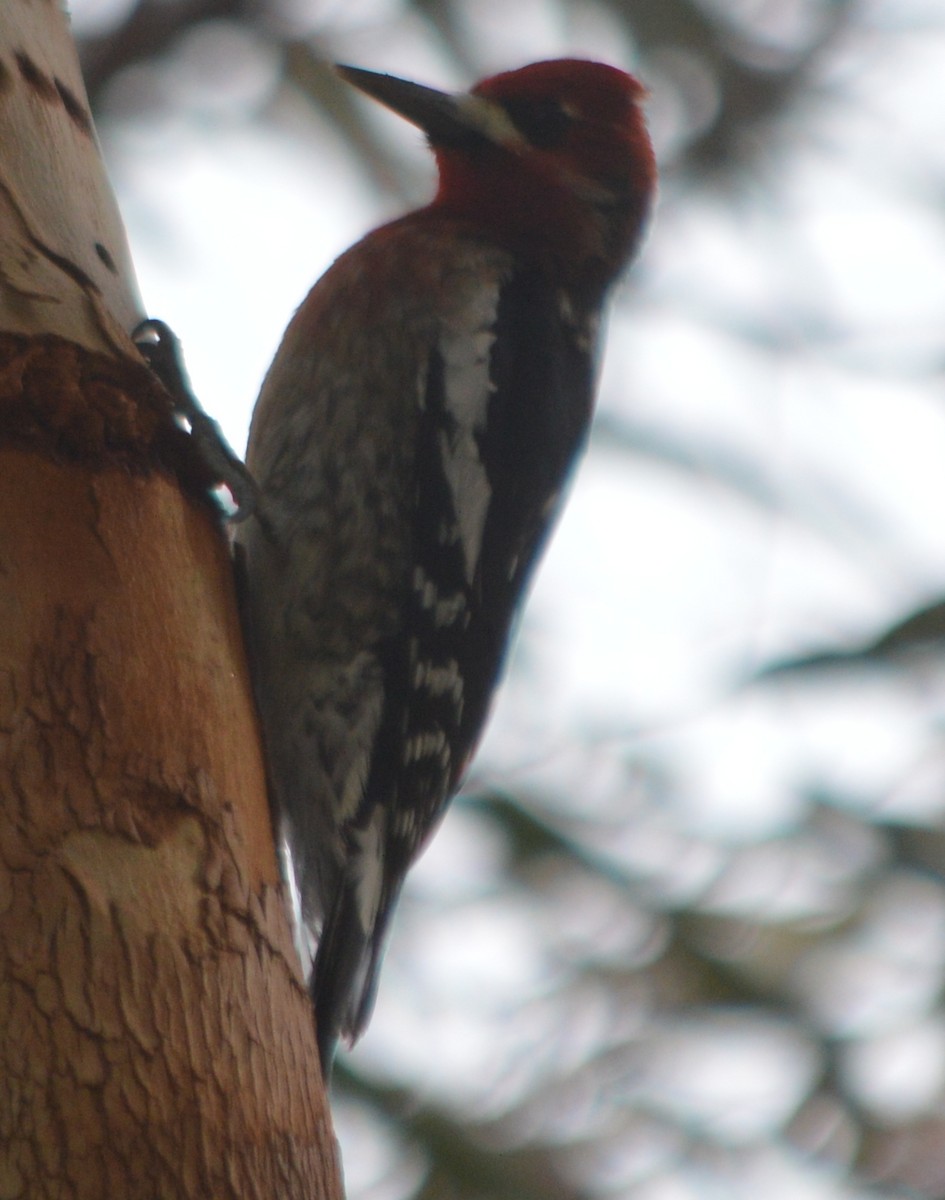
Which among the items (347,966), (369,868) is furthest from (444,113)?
(347,966)

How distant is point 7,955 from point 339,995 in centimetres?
116

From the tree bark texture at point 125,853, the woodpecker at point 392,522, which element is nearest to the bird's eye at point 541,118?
the woodpecker at point 392,522

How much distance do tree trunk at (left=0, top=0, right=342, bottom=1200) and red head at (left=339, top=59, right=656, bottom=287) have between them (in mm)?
1428

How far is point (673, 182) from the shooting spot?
6.09 m

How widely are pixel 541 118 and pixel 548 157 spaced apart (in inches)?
5.7

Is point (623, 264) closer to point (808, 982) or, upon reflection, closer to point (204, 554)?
point (204, 554)

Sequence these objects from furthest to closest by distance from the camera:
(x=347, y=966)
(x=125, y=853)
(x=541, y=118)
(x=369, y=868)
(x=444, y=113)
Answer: (x=541, y=118)
(x=444, y=113)
(x=369, y=868)
(x=347, y=966)
(x=125, y=853)

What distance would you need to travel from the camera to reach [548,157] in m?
3.64

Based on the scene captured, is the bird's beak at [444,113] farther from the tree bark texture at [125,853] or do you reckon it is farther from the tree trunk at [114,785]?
the tree bark texture at [125,853]

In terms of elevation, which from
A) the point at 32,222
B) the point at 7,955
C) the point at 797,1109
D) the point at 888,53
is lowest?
the point at 797,1109


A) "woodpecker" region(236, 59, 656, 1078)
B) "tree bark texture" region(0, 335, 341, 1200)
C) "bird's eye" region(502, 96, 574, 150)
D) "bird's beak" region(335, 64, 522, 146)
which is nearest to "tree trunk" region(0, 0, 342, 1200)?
"tree bark texture" region(0, 335, 341, 1200)

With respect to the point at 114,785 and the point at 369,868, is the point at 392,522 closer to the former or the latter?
the point at 369,868

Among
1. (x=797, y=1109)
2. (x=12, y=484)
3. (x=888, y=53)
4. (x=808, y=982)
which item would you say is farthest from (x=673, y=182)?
(x=12, y=484)

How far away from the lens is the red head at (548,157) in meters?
3.48
